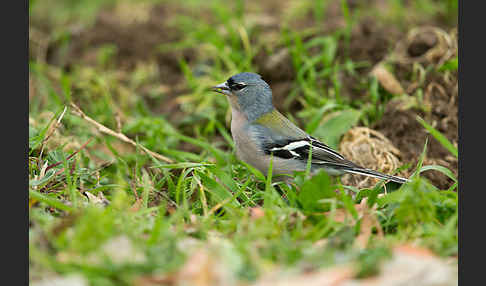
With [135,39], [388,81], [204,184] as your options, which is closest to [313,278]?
[204,184]

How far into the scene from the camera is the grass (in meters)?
3.02

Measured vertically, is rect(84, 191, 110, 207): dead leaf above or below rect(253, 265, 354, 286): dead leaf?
below

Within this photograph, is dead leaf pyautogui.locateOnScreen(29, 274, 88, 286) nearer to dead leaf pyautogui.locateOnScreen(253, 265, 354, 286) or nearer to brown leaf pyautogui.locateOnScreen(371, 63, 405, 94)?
dead leaf pyautogui.locateOnScreen(253, 265, 354, 286)

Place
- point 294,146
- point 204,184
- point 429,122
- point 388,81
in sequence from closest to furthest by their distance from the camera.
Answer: point 204,184 < point 294,146 < point 429,122 < point 388,81

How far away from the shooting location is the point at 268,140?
515cm

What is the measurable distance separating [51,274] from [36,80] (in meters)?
5.52

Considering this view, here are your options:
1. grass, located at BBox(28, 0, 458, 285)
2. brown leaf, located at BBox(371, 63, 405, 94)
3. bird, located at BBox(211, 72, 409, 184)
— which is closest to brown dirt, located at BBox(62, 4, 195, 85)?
grass, located at BBox(28, 0, 458, 285)

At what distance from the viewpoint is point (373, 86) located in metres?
6.39

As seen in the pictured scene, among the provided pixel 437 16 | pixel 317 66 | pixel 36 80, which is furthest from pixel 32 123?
pixel 437 16

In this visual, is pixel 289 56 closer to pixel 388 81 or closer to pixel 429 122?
pixel 388 81

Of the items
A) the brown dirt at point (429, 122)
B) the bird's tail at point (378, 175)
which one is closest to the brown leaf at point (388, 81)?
the brown dirt at point (429, 122)

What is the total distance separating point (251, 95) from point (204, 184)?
4.42ft

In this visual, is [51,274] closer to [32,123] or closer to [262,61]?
[32,123]

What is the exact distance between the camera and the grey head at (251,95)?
214 inches
